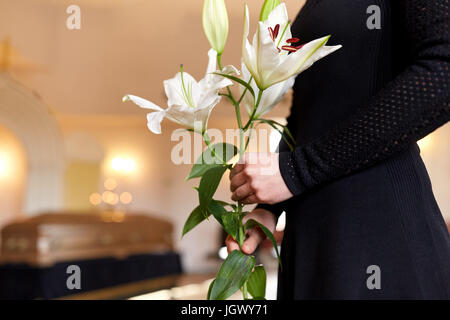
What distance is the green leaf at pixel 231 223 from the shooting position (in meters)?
0.54

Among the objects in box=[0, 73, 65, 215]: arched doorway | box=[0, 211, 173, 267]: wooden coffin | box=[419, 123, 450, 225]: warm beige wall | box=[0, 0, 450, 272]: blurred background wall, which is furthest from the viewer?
box=[0, 73, 65, 215]: arched doorway

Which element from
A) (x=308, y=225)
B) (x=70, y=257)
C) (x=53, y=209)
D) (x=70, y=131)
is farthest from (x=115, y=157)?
(x=308, y=225)

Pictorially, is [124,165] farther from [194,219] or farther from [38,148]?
[194,219]

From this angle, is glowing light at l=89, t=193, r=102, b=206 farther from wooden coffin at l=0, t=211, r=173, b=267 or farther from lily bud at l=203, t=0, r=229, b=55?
lily bud at l=203, t=0, r=229, b=55

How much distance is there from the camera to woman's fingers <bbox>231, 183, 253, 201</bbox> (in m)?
0.58

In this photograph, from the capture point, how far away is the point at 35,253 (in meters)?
5.13

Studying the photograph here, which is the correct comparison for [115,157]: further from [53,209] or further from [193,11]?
[193,11]

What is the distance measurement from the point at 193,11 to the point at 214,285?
5.76m

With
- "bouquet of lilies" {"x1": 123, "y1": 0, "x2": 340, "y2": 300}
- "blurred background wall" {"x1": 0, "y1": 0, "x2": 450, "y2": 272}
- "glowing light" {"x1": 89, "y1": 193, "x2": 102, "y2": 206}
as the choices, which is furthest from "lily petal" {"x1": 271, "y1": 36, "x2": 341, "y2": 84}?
"glowing light" {"x1": 89, "y1": 193, "x2": 102, "y2": 206}

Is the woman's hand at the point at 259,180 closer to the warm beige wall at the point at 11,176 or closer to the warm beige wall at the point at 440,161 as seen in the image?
the warm beige wall at the point at 440,161

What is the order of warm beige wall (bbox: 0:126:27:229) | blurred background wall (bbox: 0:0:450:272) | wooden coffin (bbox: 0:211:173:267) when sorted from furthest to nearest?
1. warm beige wall (bbox: 0:126:27:229)
2. blurred background wall (bbox: 0:0:450:272)
3. wooden coffin (bbox: 0:211:173:267)

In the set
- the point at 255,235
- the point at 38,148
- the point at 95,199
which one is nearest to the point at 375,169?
the point at 255,235

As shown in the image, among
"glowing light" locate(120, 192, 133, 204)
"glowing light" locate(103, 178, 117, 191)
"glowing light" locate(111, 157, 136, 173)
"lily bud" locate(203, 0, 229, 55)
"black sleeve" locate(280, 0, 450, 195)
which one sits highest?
"glowing light" locate(111, 157, 136, 173)

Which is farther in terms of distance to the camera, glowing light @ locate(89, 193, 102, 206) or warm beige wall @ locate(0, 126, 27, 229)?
glowing light @ locate(89, 193, 102, 206)
